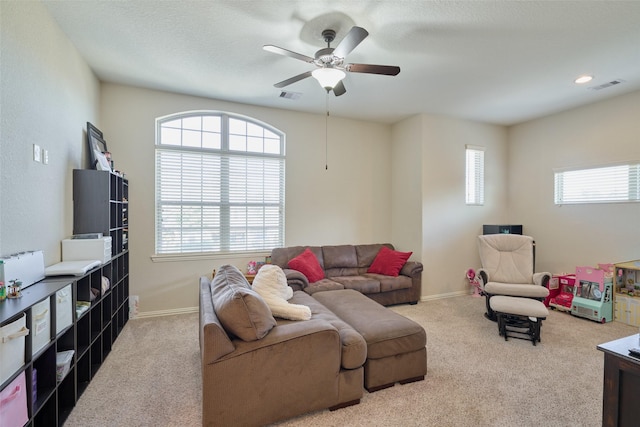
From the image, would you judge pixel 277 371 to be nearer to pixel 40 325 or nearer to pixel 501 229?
pixel 40 325

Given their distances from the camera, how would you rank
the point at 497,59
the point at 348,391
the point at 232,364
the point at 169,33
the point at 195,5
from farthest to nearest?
1. the point at 497,59
2. the point at 169,33
3. the point at 195,5
4. the point at 348,391
5. the point at 232,364

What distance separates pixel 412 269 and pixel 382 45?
3.06 metres

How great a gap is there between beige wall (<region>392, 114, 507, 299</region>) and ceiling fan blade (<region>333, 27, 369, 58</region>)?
9.55 feet

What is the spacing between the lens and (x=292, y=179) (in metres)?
4.61

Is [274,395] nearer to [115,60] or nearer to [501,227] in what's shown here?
[115,60]

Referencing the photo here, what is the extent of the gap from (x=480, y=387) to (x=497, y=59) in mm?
3136

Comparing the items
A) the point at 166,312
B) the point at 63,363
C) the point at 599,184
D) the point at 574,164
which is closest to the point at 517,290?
the point at 599,184

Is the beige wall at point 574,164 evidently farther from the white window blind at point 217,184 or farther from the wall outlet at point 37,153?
the wall outlet at point 37,153

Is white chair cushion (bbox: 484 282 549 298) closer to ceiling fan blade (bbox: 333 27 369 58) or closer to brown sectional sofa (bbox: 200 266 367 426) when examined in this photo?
brown sectional sofa (bbox: 200 266 367 426)

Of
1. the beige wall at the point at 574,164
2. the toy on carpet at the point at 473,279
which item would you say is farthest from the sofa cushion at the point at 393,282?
the beige wall at the point at 574,164

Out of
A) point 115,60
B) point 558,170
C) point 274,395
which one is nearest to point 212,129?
point 115,60

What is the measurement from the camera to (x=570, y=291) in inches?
162

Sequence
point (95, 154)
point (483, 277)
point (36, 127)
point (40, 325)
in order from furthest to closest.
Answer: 1. point (483, 277)
2. point (95, 154)
3. point (36, 127)
4. point (40, 325)

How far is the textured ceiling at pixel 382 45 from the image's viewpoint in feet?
7.44
